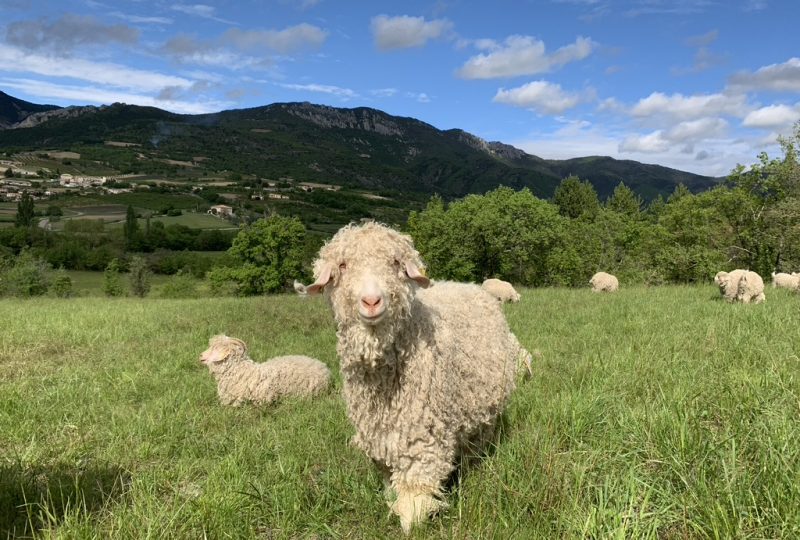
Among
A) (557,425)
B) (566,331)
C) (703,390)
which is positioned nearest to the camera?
(557,425)

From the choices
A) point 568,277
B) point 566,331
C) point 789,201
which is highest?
point 789,201

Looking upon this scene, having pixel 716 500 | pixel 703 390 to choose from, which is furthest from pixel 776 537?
pixel 703 390

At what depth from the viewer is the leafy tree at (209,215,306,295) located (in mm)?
51719

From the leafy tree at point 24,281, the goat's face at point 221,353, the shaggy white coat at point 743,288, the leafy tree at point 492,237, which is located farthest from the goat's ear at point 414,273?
the leafy tree at point 24,281

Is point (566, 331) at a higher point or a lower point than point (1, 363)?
higher

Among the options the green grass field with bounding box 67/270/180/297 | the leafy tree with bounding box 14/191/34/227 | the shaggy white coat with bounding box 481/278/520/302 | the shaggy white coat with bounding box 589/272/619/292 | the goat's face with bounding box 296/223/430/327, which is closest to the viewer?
the goat's face with bounding box 296/223/430/327

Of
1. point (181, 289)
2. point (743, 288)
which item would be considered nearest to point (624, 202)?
point (181, 289)

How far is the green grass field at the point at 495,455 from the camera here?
2.64 metres

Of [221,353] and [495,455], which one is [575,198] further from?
[495,455]

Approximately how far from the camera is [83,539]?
Result: 9.64 ft

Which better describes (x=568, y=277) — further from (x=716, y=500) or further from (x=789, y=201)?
(x=716, y=500)

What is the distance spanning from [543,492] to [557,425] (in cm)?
98

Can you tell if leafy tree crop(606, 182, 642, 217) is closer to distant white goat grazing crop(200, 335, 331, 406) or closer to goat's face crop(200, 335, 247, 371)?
distant white goat grazing crop(200, 335, 331, 406)

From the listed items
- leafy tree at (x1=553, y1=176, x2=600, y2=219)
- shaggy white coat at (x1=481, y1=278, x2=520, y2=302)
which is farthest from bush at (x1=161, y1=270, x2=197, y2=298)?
leafy tree at (x1=553, y1=176, x2=600, y2=219)
